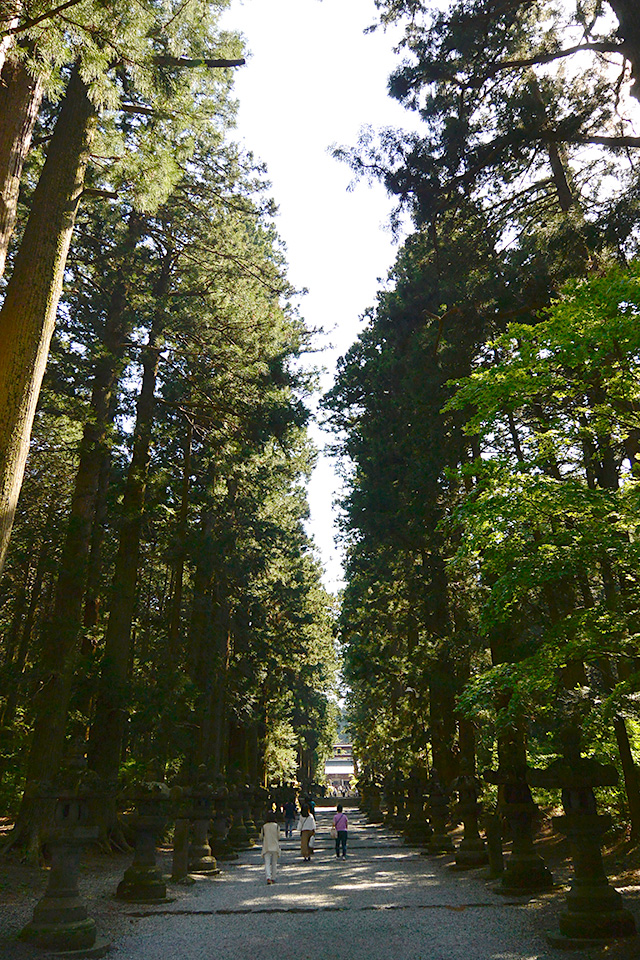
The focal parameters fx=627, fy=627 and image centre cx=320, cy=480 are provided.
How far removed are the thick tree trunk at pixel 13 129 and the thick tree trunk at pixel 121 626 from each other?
649 centimetres

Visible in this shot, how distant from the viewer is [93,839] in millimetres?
7180

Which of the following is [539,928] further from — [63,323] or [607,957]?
[63,323]

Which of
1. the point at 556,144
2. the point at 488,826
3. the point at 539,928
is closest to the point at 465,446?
the point at 556,144

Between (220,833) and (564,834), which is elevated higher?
(564,834)

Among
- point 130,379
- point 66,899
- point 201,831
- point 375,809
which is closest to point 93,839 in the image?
point 66,899

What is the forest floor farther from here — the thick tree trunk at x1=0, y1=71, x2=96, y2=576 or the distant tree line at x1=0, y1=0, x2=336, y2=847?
the thick tree trunk at x1=0, y1=71, x2=96, y2=576

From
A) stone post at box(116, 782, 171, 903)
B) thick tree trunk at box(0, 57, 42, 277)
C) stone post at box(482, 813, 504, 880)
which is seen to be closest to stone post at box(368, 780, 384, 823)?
stone post at box(482, 813, 504, 880)

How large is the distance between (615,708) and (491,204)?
Answer: 354 inches

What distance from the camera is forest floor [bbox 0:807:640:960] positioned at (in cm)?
644

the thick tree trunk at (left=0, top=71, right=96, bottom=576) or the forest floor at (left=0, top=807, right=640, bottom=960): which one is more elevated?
the thick tree trunk at (left=0, top=71, right=96, bottom=576)

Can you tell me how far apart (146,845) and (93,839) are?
2.83 metres

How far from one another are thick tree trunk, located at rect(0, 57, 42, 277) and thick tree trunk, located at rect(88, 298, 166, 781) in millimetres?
6494

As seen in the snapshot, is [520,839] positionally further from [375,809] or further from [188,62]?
[375,809]

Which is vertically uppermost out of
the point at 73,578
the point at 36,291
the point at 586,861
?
the point at 36,291
